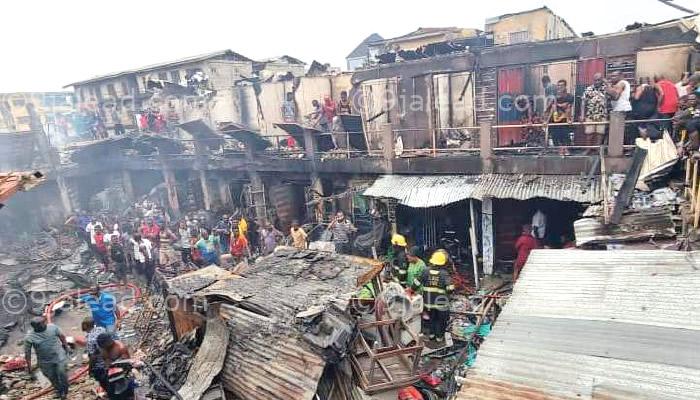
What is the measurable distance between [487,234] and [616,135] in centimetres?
396

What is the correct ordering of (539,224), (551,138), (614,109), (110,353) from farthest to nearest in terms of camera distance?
(551,138)
(539,224)
(614,109)
(110,353)

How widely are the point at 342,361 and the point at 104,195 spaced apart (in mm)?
21645

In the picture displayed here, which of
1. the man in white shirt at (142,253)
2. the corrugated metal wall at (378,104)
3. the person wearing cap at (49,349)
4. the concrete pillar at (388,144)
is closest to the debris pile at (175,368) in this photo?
the person wearing cap at (49,349)

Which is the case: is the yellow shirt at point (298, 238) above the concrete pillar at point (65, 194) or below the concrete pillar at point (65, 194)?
below

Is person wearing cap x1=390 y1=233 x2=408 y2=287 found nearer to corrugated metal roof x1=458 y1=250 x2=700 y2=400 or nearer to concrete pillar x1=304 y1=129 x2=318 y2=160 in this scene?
concrete pillar x1=304 y1=129 x2=318 y2=160

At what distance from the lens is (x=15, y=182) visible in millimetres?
8180

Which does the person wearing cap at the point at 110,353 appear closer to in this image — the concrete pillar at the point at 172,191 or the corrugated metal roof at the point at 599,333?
the corrugated metal roof at the point at 599,333

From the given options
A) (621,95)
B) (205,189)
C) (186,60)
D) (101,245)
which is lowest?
(101,245)

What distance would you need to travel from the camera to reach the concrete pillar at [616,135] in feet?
33.5

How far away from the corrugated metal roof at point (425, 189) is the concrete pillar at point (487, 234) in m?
0.69

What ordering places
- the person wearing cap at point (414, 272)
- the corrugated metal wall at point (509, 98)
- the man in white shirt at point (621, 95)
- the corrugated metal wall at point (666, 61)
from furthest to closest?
the corrugated metal wall at point (509, 98)
the corrugated metal wall at point (666, 61)
the man in white shirt at point (621, 95)
the person wearing cap at point (414, 272)

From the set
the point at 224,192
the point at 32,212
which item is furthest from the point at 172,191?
the point at 32,212

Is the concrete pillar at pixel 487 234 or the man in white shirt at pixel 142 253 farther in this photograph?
the man in white shirt at pixel 142 253

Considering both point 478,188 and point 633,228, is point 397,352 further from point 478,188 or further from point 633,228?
point 478,188
